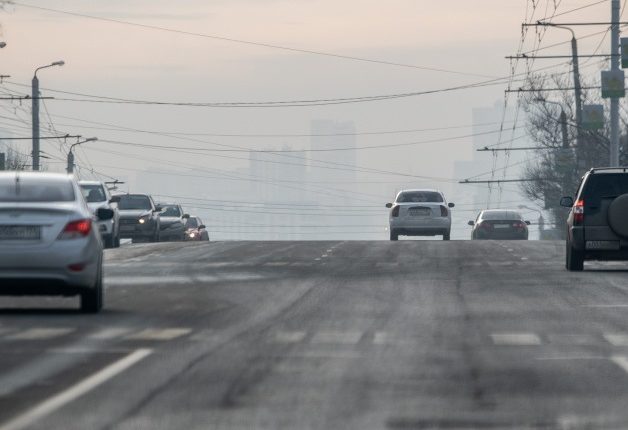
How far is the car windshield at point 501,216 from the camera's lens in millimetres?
57438

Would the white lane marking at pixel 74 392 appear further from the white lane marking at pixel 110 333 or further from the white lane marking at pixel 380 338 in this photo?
the white lane marking at pixel 380 338

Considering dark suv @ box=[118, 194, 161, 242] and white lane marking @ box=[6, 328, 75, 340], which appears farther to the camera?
dark suv @ box=[118, 194, 161, 242]

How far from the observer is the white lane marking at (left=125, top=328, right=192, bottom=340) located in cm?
1471

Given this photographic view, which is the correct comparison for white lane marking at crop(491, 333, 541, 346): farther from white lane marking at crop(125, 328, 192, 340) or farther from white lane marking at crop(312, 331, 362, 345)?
white lane marking at crop(125, 328, 192, 340)

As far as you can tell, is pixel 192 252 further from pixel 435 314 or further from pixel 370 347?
pixel 370 347

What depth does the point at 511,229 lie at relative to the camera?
57.1m

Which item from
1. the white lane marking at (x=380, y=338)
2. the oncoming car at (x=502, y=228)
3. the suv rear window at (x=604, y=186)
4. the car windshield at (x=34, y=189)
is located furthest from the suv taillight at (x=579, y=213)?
the oncoming car at (x=502, y=228)

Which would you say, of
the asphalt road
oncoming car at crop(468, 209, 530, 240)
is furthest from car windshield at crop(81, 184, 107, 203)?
oncoming car at crop(468, 209, 530, 240)

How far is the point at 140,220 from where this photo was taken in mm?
50031

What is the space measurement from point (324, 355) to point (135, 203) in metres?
38.9

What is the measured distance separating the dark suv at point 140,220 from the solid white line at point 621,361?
37083mm

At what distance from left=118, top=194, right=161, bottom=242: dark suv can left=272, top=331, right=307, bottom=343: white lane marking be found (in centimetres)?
3436

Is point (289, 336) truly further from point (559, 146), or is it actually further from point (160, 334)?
point (559, 146)

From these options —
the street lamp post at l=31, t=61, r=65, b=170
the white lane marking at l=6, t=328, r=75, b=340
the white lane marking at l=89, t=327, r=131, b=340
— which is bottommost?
Result: the white lane marking at l=6, t=328, r=75, b=340
